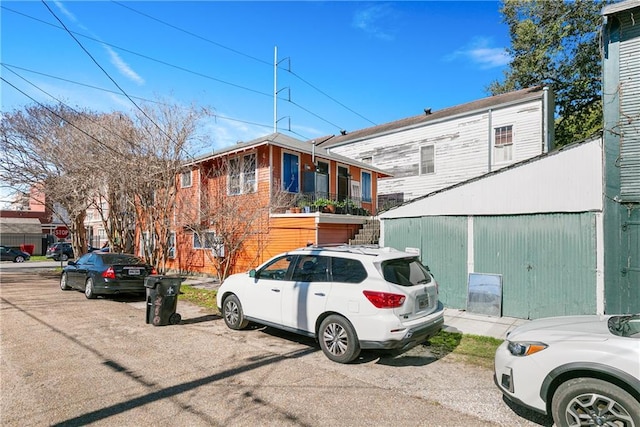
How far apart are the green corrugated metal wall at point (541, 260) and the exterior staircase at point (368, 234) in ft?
17.7

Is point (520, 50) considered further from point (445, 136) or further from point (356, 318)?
point (356, 318)

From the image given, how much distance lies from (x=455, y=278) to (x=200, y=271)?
11.4m

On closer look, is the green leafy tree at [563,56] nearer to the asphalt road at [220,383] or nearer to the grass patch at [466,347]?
the grass patch at [466,347]

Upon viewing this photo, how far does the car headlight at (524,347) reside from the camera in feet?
11.1

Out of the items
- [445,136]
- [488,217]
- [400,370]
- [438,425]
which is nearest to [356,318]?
[400,370]

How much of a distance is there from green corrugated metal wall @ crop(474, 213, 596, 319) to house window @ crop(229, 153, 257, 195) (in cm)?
876

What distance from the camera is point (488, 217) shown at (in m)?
8.57

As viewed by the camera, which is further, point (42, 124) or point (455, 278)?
point (42, 124)

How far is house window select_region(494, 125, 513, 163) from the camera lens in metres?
16.0

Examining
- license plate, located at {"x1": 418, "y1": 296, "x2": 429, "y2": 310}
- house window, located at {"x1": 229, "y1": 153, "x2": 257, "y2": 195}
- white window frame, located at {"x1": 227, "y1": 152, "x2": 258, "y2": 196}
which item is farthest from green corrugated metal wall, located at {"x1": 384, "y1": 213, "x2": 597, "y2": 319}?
house window, located at {"x1": 229, "y1": 153, "x2": 257, "y2": 195}

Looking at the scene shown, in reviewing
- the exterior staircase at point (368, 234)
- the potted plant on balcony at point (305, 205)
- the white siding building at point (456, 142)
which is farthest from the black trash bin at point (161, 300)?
the white siding building at point (456, 142)

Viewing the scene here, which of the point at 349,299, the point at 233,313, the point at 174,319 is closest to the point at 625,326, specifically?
the point at 349,299

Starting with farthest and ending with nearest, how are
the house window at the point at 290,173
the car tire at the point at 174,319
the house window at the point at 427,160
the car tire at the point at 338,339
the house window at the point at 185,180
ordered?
the house window at the point at 427,160 < the house window at the point at 185,180 < the house window at the point at 290,173 < the car tire at the point at 174,319 < the car tire at the point at 338,339

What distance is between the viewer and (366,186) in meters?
19.1
